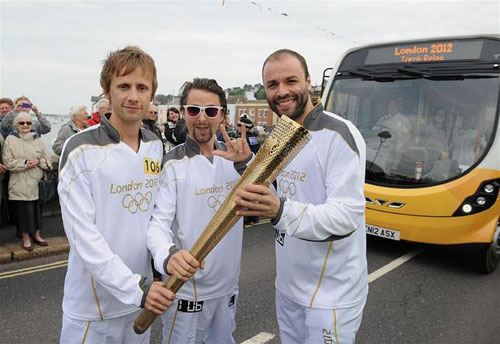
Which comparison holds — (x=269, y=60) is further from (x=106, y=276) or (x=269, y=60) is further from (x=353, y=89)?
(x=353, y=89)

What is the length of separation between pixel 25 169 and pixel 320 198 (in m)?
4.57

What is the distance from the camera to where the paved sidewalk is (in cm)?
521

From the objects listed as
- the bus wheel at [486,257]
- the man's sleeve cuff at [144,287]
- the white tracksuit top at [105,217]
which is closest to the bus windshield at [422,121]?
the bus wheel at [486,257]

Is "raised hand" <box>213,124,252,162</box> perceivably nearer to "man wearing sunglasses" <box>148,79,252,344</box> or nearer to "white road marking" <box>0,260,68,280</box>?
"man wearing sunglasses" <box>148,79,252,344</box>

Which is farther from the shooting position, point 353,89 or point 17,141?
point 353,89

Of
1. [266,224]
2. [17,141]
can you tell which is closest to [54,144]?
[17,141]

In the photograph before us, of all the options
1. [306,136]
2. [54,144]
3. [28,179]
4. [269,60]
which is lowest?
[28,179]

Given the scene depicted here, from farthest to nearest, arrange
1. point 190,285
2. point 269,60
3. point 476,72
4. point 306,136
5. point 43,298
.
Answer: point 476,72 → point 43,298 → point 190,285 → point 269,60 → point 306,136

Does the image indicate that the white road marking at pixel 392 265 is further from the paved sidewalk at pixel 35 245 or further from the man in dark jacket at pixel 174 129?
the paved sidewalk at pixel 35 245

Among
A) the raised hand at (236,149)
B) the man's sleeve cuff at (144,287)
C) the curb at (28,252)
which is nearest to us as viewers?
the man's sleeve cuff at (144,287)

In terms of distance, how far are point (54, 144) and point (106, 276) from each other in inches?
188

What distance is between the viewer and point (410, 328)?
3.72 meters

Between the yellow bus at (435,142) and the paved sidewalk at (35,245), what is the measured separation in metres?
4.19

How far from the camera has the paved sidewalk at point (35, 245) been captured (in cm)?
521
